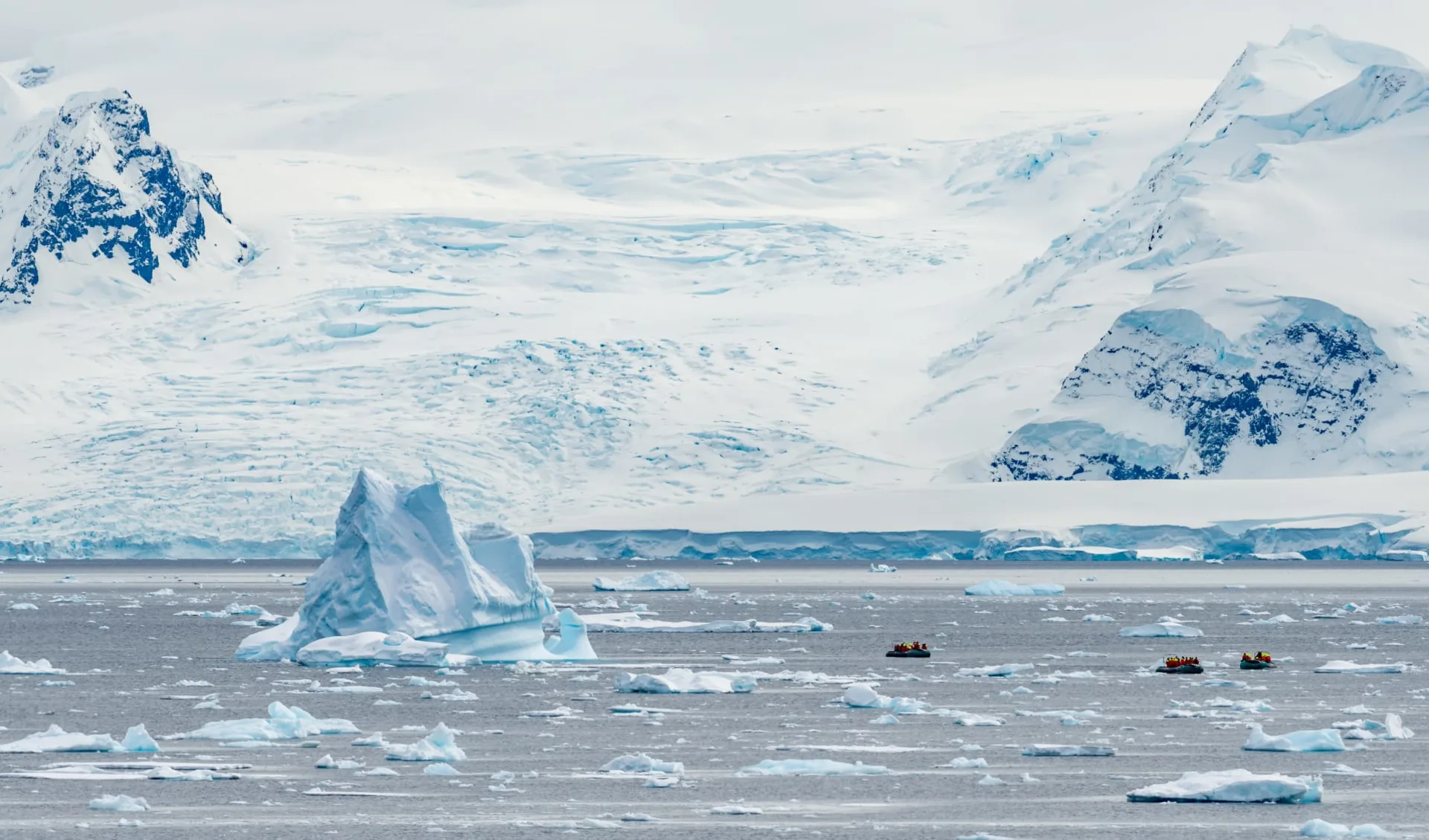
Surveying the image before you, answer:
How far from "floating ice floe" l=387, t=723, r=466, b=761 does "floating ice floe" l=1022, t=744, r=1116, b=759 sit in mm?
4730

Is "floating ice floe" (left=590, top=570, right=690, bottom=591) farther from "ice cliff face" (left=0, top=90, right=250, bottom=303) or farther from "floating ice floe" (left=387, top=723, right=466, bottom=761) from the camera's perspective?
"ice cliff face" (left=0, top=90, right=250, bottom=303)

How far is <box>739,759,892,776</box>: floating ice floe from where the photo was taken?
55.4 ft

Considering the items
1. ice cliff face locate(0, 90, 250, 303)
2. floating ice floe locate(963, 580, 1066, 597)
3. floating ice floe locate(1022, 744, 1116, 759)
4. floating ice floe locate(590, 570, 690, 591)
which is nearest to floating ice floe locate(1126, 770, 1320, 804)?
floating ice floe locate(1022, 744, 1116, 759)

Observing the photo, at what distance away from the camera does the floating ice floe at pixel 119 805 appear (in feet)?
48.5

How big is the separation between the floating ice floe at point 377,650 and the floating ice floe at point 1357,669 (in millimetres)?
11207

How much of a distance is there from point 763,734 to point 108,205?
10188 cm

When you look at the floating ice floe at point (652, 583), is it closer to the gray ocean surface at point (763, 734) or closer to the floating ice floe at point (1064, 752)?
the gray ocean surface at point (763, 734)

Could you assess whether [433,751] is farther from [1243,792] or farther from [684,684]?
[684,684]

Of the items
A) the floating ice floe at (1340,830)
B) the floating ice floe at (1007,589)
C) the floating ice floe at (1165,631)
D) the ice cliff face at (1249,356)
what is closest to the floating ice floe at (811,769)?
the floating ice floe at (1340,830)

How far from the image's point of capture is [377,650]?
2708 centimetres

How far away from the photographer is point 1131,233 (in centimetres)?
10156

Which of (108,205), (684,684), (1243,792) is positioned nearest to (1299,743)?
(1243,792)

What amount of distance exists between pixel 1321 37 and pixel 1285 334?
3592cm

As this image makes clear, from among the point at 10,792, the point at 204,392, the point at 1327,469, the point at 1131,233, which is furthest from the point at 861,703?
the point at 1131,233
